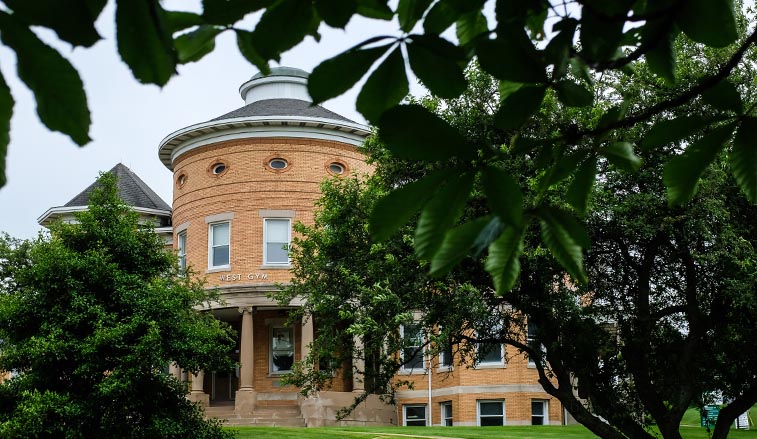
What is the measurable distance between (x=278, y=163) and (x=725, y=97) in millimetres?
31495

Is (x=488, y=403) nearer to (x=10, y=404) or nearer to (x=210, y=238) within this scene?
(x=210, y=238)

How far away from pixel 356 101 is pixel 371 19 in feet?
0.76

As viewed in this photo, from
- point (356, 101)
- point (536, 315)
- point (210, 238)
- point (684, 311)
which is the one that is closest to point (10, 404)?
point (536, 315)

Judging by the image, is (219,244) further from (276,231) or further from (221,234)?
(276,231)

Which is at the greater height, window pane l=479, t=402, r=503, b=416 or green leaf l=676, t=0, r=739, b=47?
green leaf l=676, t=0, r=739, b=47

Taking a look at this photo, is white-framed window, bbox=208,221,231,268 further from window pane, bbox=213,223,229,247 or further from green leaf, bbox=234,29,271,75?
green leaf, bbox=234,29,271,75

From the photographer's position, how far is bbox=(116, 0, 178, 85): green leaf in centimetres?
123

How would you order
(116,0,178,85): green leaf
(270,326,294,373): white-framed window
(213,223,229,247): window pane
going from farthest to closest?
1. (270,326,294,373): white-framed window
2. (213,223,229,247): window pane
3. (116,0,178,85): green leaf

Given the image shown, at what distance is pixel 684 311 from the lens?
1839 cm

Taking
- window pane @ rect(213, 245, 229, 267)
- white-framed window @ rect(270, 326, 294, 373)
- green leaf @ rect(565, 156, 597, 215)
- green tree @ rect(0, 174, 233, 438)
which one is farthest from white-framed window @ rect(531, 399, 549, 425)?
green leaf @ rect(565, 156, 597, 215)

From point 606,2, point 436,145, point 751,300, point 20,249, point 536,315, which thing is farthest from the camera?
point 20,249

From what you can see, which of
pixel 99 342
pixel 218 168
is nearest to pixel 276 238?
pixel 218 168

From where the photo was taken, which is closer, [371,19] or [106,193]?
[371,19]

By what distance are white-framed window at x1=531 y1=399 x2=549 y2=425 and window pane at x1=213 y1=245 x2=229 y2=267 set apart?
1271 centimetres
